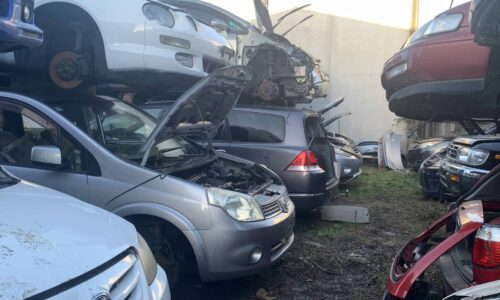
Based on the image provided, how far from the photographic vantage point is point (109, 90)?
5262 mm

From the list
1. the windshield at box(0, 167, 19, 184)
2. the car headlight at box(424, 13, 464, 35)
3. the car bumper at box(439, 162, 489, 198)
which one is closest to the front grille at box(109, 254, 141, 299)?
the windshield at box(0, 167, 19, 184)

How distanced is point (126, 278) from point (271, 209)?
80.0 inches

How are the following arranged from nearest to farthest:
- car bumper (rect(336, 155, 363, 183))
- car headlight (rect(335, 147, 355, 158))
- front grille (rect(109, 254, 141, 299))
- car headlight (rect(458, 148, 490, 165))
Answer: front grille (rect(109, 254, 141, 299)), car headlight (rect(458, 148, 490, 165)), car bumper (rect(336, 155, 363, 183)), car headlight (rect(335, 147, 355, 158))

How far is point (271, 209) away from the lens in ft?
13.2

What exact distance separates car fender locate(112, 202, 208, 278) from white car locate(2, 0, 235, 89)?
1824mm

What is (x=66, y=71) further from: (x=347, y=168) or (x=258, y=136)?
(x=347, y=168)

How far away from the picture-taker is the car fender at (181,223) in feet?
11.6

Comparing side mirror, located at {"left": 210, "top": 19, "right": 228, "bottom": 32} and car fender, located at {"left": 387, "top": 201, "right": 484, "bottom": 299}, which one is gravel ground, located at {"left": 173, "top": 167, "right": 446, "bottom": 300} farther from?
side mirror, located at {"left": 210, "top": 19, "right": 228, "bottom": 32}

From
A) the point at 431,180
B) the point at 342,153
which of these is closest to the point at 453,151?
the point at 431,180

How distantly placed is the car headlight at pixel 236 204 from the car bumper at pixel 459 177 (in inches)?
128

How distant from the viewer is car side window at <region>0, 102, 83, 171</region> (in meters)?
3.78

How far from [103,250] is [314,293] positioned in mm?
2427

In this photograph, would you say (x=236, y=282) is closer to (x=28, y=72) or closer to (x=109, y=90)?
(x=109, y=90)

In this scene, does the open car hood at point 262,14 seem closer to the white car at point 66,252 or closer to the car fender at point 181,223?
the car fender at point 181,223
